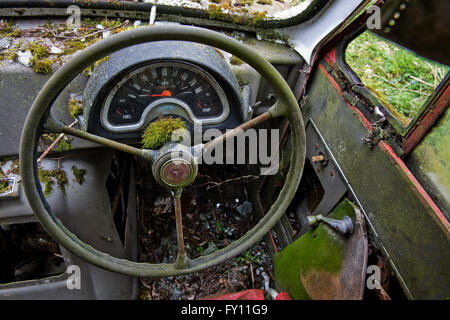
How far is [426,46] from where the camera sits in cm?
152

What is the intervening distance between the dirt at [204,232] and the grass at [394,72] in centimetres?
119

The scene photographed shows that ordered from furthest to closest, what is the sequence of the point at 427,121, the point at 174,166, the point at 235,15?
the point at 235,15 → the point at 427,121 → the point at 174,166

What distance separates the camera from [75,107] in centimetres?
142

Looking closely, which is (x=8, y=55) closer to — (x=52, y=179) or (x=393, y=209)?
(x=52, y=179)

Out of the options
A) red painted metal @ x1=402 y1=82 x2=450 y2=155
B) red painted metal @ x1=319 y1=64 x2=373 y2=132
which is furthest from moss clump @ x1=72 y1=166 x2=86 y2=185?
red painted metal @ x1=402 y1=82 x2=450 y2=155

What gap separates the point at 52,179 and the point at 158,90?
71cm

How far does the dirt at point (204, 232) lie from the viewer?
7.00ft

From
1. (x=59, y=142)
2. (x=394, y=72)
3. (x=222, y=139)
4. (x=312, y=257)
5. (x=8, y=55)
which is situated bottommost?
(x=312, y=257)

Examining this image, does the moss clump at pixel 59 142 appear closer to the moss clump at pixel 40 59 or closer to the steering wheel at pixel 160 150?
the moss clump at pixel 40 59

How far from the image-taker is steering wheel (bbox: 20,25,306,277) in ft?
2.96

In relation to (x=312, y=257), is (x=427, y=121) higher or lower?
higher

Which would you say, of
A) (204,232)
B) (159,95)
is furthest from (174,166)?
(204,232)

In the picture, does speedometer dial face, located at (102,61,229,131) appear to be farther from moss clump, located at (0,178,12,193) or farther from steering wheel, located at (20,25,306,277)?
moss clump, located at (0,178,12,193)

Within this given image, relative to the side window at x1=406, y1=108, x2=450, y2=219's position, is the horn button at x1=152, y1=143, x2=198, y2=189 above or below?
above
